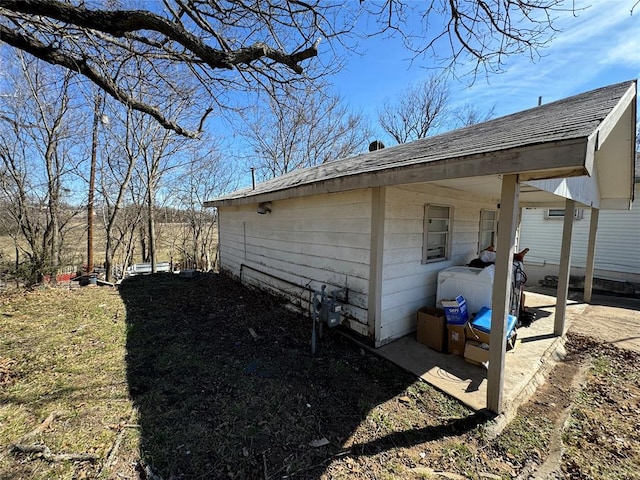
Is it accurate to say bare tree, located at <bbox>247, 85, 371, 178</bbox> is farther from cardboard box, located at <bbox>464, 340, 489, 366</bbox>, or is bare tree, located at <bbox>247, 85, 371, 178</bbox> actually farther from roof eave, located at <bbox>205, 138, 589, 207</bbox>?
cardboard box, located at <bbox>464, 340, 489, 366</bbox>

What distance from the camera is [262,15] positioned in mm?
3410

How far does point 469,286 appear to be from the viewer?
410cm

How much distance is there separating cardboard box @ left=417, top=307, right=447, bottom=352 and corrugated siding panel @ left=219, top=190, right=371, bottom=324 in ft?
2.95

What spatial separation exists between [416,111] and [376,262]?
52.9 ft

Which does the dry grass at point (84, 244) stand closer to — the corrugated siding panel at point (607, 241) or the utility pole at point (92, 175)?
the utility pole at point (92, 175)

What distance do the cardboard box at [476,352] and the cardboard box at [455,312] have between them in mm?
289

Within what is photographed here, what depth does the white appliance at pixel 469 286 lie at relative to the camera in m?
3.95

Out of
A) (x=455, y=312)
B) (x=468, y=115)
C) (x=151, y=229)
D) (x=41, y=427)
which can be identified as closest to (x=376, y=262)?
(x=455, y=312)

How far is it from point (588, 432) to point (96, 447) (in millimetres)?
4428

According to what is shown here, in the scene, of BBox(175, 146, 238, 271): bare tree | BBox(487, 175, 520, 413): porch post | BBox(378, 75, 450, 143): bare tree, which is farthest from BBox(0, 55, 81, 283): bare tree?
BBox(378, 75, 450, 143): bare tree

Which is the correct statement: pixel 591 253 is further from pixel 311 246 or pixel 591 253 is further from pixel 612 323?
pixel 311 246

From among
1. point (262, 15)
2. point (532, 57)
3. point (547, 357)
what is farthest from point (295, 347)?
point (532, 57)

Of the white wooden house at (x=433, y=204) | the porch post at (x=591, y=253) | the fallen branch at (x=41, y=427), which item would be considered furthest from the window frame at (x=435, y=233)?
the fallen branch at (x=41, y=427)

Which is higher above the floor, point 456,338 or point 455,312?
point 455,312
